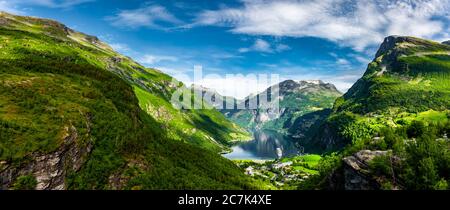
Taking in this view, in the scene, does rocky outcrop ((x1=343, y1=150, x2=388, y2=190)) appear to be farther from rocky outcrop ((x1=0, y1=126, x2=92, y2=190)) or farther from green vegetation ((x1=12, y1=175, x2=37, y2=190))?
rocky outcrop ((x1=0, y1=126, x2=92, y2=190))

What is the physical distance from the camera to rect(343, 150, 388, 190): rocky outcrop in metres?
110

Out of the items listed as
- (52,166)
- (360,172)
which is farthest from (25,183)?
(360,172)

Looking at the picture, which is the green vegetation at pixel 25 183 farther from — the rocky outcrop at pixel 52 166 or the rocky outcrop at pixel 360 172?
the rocky outcrop at pixel 360 172

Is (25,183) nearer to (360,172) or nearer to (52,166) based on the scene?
(52,166)

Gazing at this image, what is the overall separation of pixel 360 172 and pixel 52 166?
358ft

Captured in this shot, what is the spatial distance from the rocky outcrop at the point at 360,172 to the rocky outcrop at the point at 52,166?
10471cm

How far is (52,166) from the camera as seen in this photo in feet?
436

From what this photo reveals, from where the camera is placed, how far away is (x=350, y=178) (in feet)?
390

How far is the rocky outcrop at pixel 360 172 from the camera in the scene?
360 feet

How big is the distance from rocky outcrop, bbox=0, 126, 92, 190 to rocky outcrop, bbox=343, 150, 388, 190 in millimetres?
104706

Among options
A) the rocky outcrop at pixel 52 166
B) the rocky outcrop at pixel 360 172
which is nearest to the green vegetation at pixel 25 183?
the rocky outcrop at pixel 52 166
